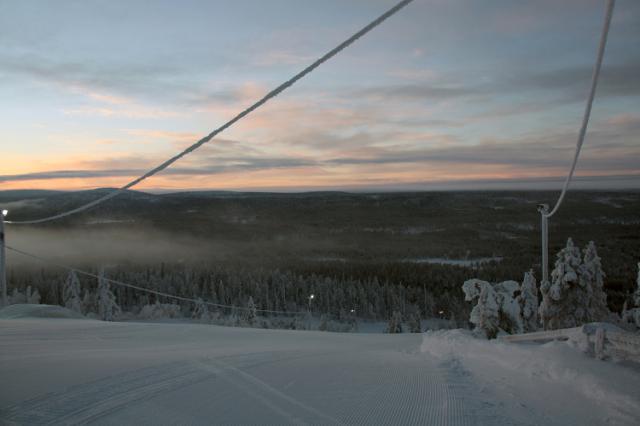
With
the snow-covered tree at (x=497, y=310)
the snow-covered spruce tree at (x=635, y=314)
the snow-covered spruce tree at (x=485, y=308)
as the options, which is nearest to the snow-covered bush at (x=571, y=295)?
the snow-covered spruce tree at (x=635, y=314)

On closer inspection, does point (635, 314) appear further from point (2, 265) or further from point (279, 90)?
point (2, 265)

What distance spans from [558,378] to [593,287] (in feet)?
70.7

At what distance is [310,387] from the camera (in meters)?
5.34

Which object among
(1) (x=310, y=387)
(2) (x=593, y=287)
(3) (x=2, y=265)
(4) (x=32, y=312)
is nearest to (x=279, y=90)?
(1) (x=310, y=387)

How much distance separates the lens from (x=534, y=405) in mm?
4922

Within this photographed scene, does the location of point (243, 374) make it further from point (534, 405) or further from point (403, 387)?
point (534, 405)

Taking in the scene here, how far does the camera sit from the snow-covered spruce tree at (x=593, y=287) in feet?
76.6

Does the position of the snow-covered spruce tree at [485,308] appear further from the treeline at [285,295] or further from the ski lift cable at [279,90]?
the treeline at [285,295]

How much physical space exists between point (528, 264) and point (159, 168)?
154m

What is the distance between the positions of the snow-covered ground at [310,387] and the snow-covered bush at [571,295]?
18406 mm

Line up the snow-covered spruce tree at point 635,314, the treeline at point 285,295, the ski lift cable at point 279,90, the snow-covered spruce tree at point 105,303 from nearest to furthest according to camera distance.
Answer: the ski lift cable at point 279,90 < the snow-covered spruce tree at point 635,314 < the snow-covered spruce tree at point 105,303 < the treeline at point 285,295

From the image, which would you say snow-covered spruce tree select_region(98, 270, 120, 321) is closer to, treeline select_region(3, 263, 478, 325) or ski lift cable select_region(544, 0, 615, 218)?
treeline select_region(3, 263, 478, 325)

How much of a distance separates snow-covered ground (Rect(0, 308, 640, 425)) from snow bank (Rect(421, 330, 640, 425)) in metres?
0.01

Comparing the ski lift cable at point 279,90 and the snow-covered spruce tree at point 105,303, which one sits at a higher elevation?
the ski lift cable at point 279,90
